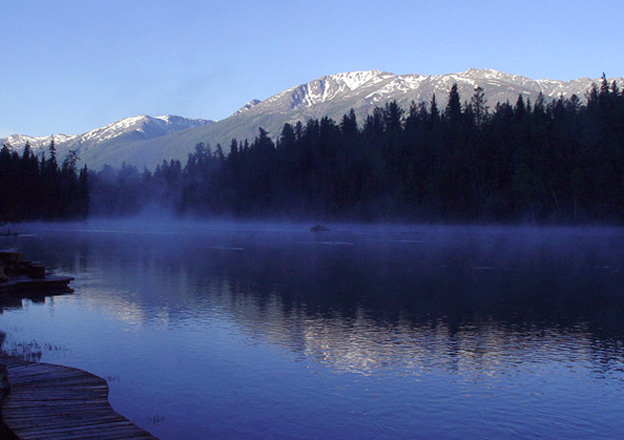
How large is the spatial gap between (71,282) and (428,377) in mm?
33356

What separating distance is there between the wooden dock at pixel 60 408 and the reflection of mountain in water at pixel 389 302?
8.76m

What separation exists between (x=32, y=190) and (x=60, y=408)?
171m

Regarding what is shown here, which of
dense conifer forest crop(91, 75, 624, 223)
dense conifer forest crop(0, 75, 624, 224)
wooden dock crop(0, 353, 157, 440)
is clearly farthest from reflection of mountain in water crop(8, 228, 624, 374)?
dense conifer forest crop(0, 75, 624, 224)

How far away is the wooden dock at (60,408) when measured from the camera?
12.6 m

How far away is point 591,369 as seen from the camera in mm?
21094

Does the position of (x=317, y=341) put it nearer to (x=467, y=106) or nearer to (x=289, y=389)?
(x=289, y=389)

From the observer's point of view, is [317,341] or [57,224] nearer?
[317,341]

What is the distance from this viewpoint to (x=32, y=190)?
169000mm

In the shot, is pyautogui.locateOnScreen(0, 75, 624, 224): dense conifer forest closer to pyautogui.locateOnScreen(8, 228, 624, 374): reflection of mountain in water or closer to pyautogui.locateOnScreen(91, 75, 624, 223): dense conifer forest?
pyautogui.locateOnScreen(91, 75, 624, 223): dense conifer forest

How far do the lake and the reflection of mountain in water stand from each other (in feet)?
0.47

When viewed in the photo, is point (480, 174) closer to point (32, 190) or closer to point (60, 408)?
point (32, 190)

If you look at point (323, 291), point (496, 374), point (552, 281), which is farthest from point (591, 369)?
point (552, 281)

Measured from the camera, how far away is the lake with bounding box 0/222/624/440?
16219 millimetres

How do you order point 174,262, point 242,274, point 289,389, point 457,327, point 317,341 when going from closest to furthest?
1. point 289,389
2. point 317,341
3. point 457,327
4. point 242,274
5. point 174,262
